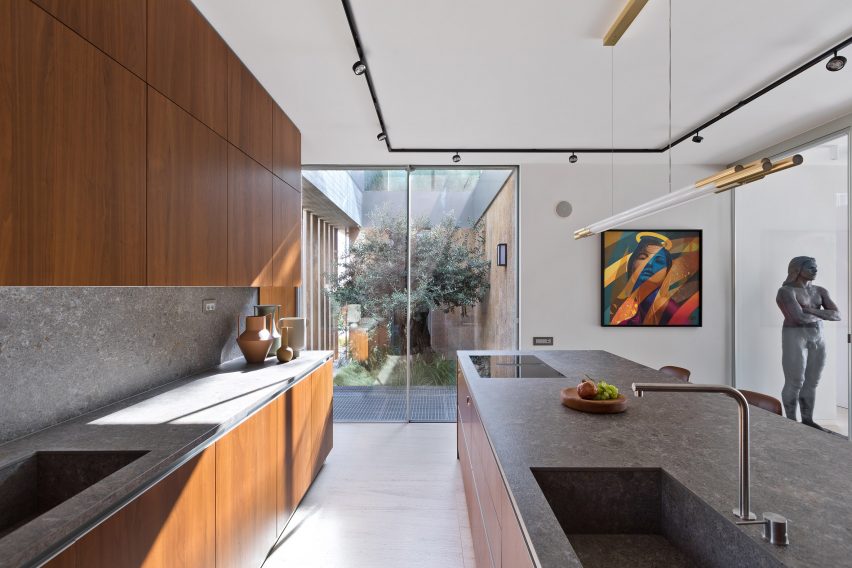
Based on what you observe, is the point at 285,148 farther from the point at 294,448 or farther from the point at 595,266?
the point at 595,266

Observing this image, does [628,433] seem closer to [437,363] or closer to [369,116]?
[369,116]

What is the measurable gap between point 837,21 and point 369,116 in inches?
108

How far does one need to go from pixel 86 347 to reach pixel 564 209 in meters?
4.09

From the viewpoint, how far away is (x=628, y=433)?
1541 mm

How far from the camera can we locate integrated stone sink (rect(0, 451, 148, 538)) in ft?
4.23

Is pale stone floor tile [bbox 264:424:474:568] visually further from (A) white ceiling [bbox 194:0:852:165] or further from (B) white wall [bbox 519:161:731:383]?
(A) white ceiling [bbox 194:0:852:165]

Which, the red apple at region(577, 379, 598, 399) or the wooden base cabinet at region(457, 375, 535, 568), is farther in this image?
the red apple at region(577, 379, 598, 399)

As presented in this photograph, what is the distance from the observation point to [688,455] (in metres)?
1.33

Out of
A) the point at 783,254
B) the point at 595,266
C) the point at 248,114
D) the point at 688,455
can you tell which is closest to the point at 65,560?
the point at 688,455

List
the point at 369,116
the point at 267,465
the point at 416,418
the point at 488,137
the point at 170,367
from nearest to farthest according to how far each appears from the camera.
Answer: the point at 267,465
the point at 170,367
the point at 369,116
the point at 488,137
the point at 416,418

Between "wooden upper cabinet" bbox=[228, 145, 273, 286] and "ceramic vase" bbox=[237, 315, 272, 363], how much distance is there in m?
0.29

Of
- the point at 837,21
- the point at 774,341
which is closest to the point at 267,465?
the point at 837,21

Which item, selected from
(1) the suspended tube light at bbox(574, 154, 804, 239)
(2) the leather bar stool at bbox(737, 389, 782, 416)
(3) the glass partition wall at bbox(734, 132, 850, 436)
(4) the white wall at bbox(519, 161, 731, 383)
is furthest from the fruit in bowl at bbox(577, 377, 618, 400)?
(3) the glass partition wall at bbox(734, 132, 850, 436)

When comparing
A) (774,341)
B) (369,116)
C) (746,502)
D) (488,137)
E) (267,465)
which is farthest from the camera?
(774,341)
